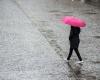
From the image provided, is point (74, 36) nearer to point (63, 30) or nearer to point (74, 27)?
point (74, 27)

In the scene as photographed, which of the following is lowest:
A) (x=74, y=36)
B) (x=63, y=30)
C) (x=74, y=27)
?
(x=63, y=30)

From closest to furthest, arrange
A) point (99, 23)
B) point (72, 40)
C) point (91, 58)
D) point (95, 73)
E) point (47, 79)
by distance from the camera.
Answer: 1. point (47, 79)
2. point (95, 73)
3. point (72, 40)
4. point (91, 58)
5. point (99, 23)

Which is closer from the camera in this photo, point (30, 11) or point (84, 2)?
point (30, 11)

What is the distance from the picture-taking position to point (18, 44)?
556 inches

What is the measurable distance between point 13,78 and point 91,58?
11.1ft

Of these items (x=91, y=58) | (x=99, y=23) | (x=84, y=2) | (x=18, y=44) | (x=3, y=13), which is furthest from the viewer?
(x=84, y=2)

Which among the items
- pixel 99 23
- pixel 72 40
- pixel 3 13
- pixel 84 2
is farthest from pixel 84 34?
pixel 84 2

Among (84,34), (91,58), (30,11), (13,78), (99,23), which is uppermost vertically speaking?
(13,78)

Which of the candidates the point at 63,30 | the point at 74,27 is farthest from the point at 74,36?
the point at 63,30

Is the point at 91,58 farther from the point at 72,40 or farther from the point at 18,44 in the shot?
the point at 18,44

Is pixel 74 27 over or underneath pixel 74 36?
over

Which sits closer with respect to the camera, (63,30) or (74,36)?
(74,36)

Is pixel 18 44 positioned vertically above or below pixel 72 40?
below

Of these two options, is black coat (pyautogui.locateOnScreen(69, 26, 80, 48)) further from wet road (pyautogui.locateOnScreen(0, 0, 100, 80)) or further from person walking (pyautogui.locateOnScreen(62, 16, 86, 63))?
wet road (pyautogui.locateOnScreen(0, 0, 100, 80))
